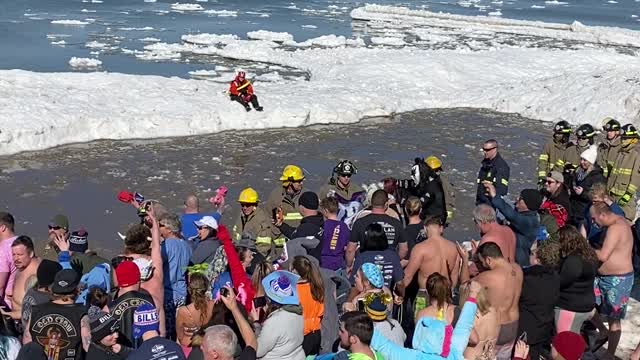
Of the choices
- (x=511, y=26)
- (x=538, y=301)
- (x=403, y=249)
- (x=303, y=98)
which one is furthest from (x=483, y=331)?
(x=511, y=26)

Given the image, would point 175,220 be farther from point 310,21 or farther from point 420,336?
point 310,21

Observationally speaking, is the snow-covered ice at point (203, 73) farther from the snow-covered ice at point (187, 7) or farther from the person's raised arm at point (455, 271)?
the snow-covered ice at point (187, 7)

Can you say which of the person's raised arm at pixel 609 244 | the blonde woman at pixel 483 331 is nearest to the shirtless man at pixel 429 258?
the blonde woman at pixel 483 331

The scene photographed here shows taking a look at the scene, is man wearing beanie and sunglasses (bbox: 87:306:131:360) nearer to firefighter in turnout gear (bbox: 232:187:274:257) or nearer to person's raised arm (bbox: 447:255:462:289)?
firefighter in turnout gear (bbox: 232:187:274:257)

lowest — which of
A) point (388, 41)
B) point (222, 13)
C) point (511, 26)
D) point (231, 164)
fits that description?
point (222, 13)

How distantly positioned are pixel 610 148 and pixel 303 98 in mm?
12311

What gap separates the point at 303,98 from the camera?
21.6 m

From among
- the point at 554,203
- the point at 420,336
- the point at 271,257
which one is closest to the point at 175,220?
the point at 271,257

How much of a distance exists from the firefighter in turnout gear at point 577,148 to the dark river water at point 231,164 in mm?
2434

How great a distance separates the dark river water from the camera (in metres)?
13.5

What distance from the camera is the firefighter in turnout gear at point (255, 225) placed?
27.1ft

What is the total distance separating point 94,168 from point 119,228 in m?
3.54

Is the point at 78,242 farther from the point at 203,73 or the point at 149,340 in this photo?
the point at 203,73

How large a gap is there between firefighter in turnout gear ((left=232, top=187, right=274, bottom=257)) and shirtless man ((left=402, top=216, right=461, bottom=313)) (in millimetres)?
1777
